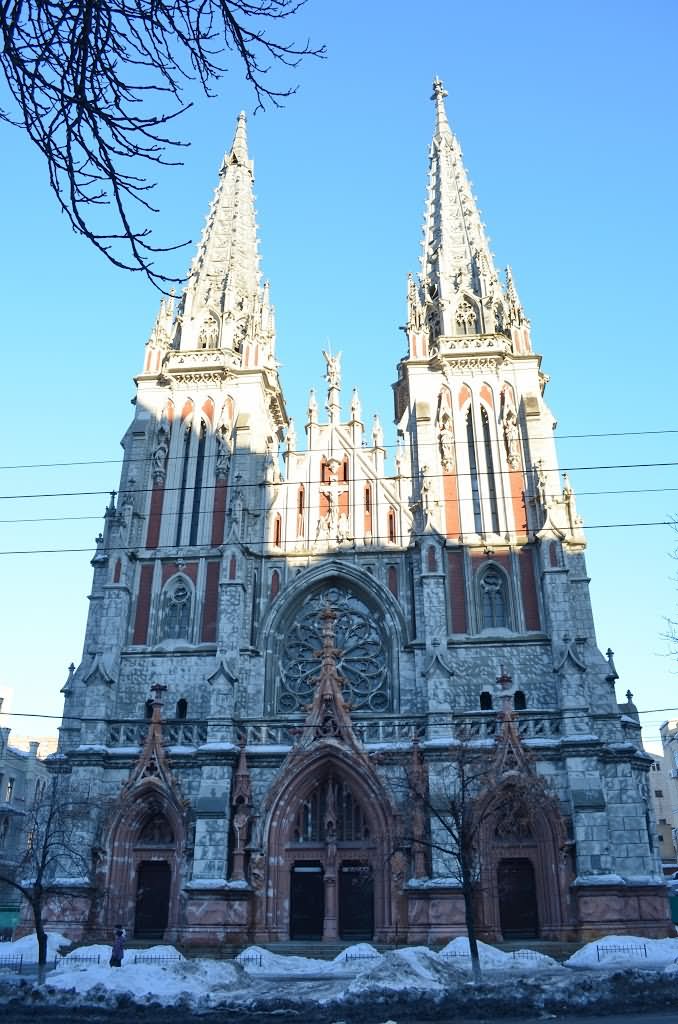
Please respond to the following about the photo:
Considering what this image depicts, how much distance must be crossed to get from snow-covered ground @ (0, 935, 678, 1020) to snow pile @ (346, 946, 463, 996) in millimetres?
21

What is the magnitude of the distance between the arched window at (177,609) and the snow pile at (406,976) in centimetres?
1528

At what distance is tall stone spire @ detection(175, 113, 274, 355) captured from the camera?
120 feet

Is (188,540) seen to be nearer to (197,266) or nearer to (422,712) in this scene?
(422,712)

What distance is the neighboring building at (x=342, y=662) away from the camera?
24016 millimetres

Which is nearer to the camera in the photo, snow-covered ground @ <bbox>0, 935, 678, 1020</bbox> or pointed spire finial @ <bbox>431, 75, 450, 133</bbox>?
snow-covered ground @ <bbox>0, 935, 678, 1020</bbox>

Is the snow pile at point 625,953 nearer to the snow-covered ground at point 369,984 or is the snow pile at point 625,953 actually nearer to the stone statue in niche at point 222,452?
the snow-covered ground at point 369,984

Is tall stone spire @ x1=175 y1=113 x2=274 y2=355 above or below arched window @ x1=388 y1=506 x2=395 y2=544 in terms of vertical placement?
above

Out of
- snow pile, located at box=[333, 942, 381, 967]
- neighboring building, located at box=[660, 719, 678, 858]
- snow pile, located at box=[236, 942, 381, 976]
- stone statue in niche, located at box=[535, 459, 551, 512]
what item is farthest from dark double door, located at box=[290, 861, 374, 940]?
neighboring building, located at box=[660, 719, 678, 858]

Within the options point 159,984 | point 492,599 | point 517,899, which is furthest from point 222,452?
point 159,984

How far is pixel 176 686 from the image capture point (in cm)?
2812

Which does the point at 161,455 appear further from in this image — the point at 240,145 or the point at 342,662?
the point at 240,145

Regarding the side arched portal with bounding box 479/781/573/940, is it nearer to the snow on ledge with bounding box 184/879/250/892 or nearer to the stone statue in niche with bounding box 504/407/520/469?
the snow on ledge with bounding box 184/879/250/892

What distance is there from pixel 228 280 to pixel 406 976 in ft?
103

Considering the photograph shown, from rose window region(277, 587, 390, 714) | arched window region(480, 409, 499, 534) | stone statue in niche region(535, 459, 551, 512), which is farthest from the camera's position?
arched window region(480, 409, 499, 534)
